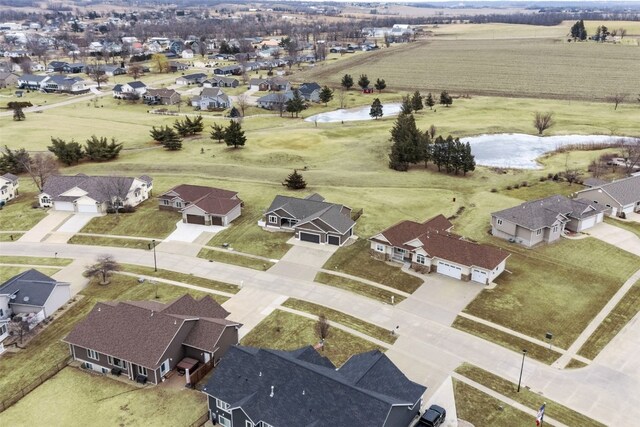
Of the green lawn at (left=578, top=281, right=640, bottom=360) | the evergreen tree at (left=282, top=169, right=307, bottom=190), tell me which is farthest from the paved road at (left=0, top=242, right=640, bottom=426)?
the evergreen tree at (left=282, top=169, right=307, bottom=190)

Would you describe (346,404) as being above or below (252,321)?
above

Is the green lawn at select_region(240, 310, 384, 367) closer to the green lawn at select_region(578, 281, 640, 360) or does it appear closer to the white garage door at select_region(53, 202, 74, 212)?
the green lawn at select_region(578, 281, 640, 360)

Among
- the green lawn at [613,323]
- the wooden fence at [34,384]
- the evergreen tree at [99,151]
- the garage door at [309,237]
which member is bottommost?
the green lawn at [613,323]

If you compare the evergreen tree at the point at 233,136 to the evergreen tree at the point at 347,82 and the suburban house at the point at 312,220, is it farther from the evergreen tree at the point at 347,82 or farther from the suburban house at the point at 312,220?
the evergreen tree at the point at 347,82

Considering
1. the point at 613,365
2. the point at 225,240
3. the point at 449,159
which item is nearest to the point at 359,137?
the point at 449,159

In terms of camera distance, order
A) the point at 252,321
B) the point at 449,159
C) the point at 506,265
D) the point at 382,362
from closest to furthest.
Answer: the point at 382,362, the point at 252,321, the point at 506,265, the point at 449,159

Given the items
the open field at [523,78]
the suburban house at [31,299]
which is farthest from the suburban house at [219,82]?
the suburban house at [31,299]

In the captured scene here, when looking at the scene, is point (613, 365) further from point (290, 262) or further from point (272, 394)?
point (290, 262)

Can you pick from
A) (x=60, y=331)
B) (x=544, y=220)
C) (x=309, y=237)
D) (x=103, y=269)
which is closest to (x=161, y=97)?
(x=309, y=237)
